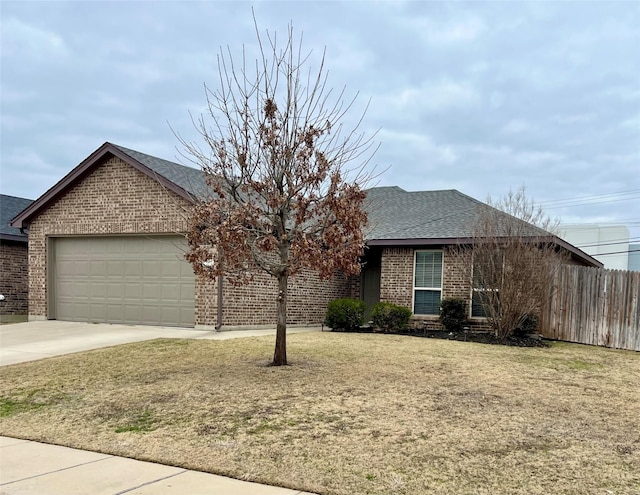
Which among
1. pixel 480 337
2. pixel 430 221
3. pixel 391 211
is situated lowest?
pixel 480 337

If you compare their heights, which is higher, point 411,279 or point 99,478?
point 411,279

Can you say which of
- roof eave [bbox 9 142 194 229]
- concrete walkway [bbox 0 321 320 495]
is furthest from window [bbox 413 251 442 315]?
concrete walkway [bbox 0 321 320 495]

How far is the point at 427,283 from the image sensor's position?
1466 centimetres

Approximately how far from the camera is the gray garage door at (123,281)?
13938 mm

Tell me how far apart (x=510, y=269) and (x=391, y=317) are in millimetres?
3555

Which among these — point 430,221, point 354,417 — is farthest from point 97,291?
point 354,417

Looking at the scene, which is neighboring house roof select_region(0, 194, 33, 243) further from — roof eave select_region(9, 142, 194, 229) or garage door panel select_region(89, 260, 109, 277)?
garage door panel select_region(89, 260, 109, 277)

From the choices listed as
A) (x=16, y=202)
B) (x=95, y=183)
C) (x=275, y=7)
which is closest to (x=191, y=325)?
(x=95, y=183)

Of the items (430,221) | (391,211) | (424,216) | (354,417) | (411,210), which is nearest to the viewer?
(354,417)

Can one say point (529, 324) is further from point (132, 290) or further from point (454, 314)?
point (132, 290)

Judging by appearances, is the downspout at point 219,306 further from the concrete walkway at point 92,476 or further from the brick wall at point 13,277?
the brick wall at point 13,277

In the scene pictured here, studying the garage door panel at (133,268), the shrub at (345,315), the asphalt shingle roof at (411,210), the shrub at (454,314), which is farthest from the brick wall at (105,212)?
the shrub at (454,314)

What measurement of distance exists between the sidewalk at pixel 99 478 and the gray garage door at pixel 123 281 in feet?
29.9

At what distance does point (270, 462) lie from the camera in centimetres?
443
